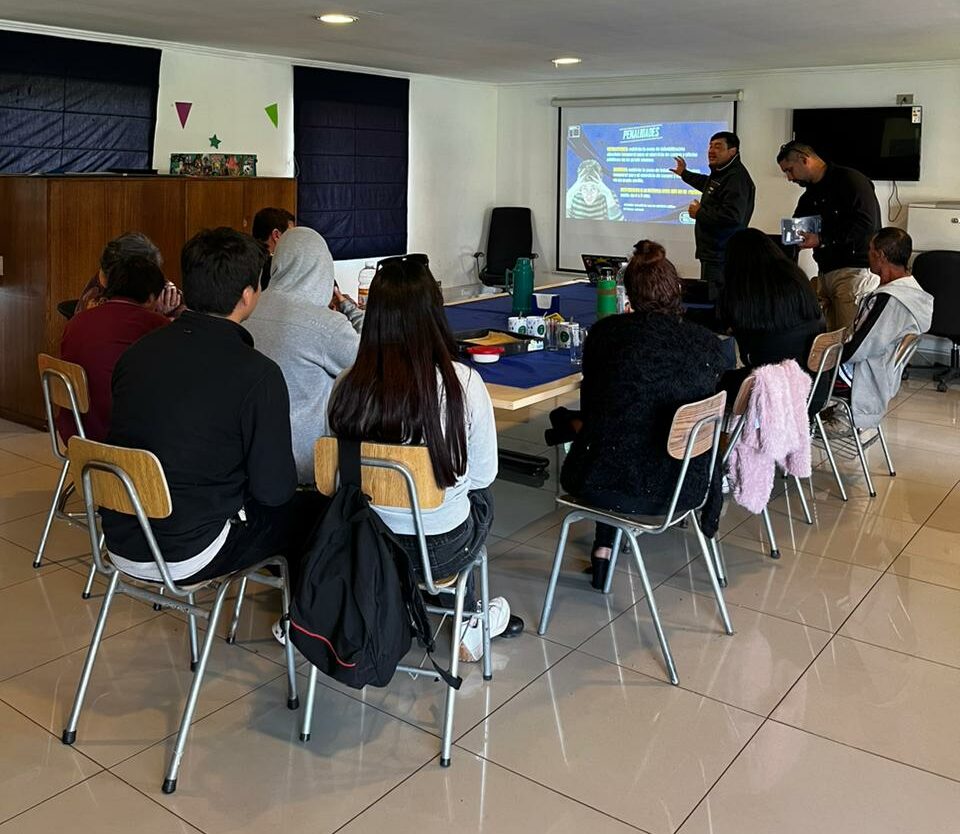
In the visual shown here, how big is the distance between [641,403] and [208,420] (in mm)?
1293

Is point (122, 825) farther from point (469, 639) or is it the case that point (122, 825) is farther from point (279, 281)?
point (279, 281)

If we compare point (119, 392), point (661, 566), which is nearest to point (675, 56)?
point (661, 566)

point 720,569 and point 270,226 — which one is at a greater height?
point 270,226

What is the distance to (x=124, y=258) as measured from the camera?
362 centimetres

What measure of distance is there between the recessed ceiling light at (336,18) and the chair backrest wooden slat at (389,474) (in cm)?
382

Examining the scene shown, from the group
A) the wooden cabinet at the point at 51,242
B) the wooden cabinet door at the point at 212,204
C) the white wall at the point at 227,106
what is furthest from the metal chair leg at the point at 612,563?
the white wall at the point at 227,106

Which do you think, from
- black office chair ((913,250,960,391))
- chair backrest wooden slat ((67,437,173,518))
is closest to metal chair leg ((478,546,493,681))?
chair backrest wooden slat ((67,437,173,518))

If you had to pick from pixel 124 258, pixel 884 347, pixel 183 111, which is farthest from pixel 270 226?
pixel 183 111

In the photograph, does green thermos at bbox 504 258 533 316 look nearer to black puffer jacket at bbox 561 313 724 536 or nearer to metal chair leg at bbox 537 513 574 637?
black puffer jacket at bbox 561 313 724 536

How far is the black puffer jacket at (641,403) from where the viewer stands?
114 inches

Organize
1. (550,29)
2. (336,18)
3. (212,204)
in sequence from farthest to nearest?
(212,204) < (550,29) < (336,18)

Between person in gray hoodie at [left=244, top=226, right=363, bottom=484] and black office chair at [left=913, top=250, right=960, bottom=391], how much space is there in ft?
16.3

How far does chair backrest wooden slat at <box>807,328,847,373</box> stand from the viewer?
376 centimetres

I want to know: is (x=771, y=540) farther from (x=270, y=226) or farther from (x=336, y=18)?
(x=336, y=18)
